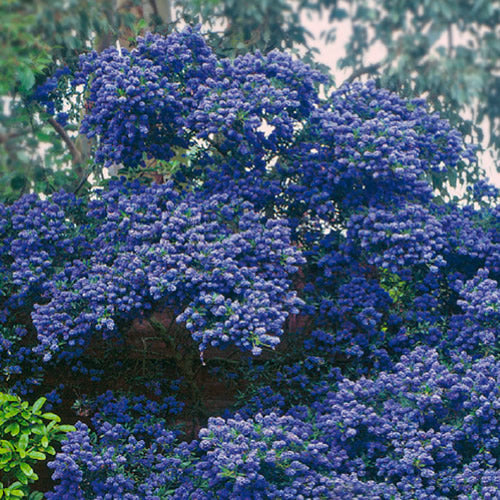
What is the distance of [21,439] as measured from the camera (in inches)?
211

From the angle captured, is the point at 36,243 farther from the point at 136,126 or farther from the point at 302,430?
the point at 302,430

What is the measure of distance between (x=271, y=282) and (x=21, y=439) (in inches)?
79.1

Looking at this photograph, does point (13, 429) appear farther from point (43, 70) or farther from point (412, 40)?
point (412, 40)

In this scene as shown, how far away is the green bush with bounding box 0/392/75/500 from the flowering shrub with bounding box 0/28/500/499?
0.65 feet

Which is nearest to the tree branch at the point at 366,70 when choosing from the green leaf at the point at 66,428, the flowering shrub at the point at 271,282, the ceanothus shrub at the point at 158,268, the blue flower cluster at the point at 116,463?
the flowering shrub at the point at 271,282

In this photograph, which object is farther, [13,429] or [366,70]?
[366,70]

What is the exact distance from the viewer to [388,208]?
Result: 569 centimetres

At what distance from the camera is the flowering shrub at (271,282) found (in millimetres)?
4969

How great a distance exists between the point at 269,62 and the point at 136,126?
113 cm

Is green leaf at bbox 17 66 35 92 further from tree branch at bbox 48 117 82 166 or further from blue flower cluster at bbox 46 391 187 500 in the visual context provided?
blue flower cluster at bbox 46 391 187 500

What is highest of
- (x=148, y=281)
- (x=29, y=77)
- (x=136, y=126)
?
(x=29, y=77)

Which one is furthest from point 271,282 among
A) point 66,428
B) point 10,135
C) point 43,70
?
point 10,135

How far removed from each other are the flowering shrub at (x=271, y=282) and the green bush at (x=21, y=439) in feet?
0.65

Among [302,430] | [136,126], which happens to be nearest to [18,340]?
[136,126]
